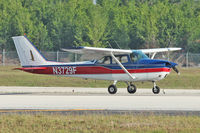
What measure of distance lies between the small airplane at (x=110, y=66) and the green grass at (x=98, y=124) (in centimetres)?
1033

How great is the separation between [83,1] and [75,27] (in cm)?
489

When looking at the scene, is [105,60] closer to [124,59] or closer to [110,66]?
[110,66]

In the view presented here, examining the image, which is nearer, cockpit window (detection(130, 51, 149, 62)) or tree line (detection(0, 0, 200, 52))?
cockpit window (detection(130, 51, 149, 62))

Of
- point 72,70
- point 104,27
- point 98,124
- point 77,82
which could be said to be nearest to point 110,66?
point 72,70

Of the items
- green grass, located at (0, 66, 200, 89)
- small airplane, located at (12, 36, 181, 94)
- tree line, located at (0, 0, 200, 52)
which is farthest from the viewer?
tree line, located at (0, 0, 200, 52)

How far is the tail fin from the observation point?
24.6m

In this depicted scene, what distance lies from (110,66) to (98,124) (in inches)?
511

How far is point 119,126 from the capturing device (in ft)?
37.3

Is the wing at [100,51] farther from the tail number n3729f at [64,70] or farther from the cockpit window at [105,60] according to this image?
the tail number n3729f at [64,70]

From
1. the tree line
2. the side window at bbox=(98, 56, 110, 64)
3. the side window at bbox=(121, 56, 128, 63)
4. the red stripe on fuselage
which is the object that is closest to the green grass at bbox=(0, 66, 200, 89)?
the red stripe on fuselage

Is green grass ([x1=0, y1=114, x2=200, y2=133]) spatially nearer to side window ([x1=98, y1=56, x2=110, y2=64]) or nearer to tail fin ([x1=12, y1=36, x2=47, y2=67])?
side window ([x1=98, y1=56, x2=110, y2=64])

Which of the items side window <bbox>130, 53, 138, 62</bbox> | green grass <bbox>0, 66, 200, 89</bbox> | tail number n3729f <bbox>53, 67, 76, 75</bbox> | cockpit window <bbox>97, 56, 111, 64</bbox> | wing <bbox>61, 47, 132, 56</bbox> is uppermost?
wing <bbox>61, 47, 132, 56</bbox>

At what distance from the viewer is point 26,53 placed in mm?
24875

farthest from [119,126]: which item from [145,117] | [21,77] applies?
[21,77]
